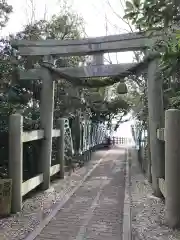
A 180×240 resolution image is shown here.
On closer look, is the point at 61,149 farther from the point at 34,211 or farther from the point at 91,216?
the point at 91,216

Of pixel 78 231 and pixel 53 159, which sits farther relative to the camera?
pixel 53 159

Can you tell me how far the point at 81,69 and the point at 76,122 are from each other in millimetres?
5198

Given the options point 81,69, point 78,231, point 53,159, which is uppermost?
point 81,69

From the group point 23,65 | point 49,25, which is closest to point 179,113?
point 23,65

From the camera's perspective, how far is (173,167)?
453 centimetres

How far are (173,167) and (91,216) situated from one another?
164cm

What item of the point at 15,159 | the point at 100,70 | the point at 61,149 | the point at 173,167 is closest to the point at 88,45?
the point at 100,70

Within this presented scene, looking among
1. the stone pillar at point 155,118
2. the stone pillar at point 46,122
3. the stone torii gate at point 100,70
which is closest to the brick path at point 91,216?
the stone pillar at point 46,122

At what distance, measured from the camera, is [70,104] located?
1175 cm

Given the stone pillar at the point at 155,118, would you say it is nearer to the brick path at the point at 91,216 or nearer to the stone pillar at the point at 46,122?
the brick path at the point at 91,216

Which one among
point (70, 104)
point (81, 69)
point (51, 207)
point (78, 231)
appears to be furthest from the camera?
point (70, 104)

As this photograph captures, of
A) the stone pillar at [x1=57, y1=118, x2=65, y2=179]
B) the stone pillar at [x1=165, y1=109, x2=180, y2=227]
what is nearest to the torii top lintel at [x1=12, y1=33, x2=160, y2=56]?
the stone pillar at [x1=57, y1=118, x2=65, y2=179]

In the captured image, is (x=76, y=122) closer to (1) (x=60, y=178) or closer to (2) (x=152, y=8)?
(1) (x=60, y=178)

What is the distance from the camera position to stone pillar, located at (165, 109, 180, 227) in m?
4.46
